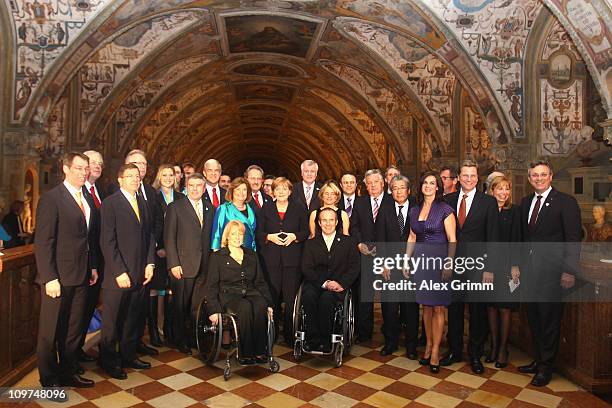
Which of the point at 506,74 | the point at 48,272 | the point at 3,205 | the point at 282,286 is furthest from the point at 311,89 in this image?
the point at 48,272

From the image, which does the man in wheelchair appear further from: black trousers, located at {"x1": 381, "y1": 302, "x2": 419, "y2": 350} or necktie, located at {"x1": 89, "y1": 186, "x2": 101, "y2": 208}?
necktie, located at {"x1": 89, "y1": 186, "x2": 101, "y2": 208}

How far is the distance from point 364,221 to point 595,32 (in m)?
4.86

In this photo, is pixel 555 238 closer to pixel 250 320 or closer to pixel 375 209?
pixel 375 209

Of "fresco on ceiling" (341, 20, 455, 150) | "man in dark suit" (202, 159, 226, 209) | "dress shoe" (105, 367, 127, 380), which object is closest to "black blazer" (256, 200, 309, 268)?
"man in dark suit" (202, 159, 226, 209)

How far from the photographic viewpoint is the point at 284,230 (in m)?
5.70

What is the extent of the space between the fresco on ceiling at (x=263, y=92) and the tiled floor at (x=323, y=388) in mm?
16406

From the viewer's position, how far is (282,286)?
5.80 meters

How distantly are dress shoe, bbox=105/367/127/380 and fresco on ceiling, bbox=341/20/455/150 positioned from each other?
10285 mm

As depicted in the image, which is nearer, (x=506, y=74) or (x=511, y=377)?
(x=511, y=377)

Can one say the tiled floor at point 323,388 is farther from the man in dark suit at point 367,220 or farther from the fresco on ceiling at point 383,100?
the fresco on ceiling at point 383,100

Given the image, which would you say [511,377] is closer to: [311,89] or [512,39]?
[512,39]

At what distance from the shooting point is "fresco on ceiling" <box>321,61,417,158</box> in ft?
55.1

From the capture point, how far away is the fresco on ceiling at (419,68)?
1291 centimetres

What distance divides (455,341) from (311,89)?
16.2m
